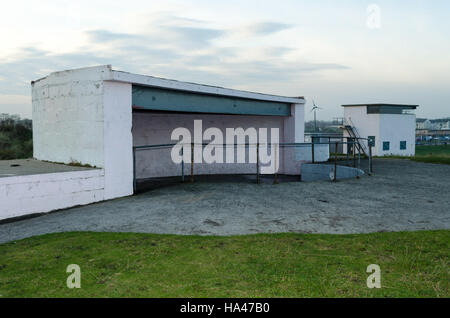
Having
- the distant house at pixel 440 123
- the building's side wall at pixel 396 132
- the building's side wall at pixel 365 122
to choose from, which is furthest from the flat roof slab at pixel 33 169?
the distant house at pixel 440 123

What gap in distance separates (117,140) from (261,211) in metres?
4.79

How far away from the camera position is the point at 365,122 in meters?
43.0

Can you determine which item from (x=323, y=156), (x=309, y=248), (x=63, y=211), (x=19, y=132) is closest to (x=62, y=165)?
(x=63, y=211)

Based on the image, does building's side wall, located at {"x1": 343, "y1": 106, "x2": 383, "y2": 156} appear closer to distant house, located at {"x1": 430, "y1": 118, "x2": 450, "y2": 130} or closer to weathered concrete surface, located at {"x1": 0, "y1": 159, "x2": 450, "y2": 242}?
weathered concrete surface, located at {"x1": 0, "y1": 159, "x2": 450, "y2": 242}

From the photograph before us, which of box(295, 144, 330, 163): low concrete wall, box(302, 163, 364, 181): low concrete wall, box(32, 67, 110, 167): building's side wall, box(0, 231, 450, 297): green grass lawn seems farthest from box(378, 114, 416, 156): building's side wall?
box(0, 231, 450, 297): green grass lawn

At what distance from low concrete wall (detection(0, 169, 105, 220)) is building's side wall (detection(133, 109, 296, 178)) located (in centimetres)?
640

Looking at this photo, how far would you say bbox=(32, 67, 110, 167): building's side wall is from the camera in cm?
1003

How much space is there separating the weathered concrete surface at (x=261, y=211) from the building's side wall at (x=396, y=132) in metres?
32.7

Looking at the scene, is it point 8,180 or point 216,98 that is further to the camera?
point 216,98

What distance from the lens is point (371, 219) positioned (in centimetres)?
762

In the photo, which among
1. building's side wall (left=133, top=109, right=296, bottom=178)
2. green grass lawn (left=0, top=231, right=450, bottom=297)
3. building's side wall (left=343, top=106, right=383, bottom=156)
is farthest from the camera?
building's side wall (left=343, top=106, right=383, bottom=156)

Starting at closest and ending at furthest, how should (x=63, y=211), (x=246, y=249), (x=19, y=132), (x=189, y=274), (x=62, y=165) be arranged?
(x=189, y=274) < (x=246, y=249) < (x=63, y=211) < (x=62, y=165) < (x=19, y=132)
